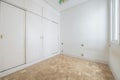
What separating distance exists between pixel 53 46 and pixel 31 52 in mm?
1308

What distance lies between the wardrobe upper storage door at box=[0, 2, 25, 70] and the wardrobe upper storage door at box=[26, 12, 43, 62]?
0.17 meters

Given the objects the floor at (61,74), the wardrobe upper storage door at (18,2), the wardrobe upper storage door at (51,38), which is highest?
the wardrobe upper storage door at (18,2)

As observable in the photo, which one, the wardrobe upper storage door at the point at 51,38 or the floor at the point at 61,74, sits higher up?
the wardrobe upper storage door at the point at 51,38

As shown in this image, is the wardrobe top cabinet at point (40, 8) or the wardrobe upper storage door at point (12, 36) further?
the wardrobe top cabinet at point (40, 8)

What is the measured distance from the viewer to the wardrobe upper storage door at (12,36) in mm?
1616

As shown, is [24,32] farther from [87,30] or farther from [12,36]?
[87,30]

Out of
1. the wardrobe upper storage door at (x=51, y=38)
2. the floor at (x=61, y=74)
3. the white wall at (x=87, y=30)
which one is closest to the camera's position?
the floor at (x=61, y=74)

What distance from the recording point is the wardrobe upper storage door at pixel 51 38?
3.00 meters

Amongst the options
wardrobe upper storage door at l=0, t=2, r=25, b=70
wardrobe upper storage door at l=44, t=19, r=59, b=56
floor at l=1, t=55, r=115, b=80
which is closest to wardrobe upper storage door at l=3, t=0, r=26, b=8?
wardrobe upper storage door at l=0, t=2, r=25, b=70

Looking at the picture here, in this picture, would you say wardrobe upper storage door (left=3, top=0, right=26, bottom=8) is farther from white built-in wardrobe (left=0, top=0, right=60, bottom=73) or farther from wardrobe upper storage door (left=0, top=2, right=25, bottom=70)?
wardrobe upper storage door (left=0, top=2, right=25, bottom=70)

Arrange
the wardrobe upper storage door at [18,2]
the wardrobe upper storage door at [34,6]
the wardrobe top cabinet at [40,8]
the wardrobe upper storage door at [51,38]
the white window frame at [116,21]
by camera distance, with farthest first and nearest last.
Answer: the wardrobe upper storage door at [51,38], the wardrobe upper storage door at [34,6], the wardrobe top cabinet at [40,8], the wardrobe upper storage door at [18,2], the white window frame at [116,21]

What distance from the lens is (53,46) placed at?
11.4 feet

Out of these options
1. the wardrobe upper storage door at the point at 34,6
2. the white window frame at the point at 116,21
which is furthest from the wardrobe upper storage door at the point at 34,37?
the white window frame at the point at 116,21

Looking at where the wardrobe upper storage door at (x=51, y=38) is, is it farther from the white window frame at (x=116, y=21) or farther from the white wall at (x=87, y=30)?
the white window frame at (x=116, y=21)
